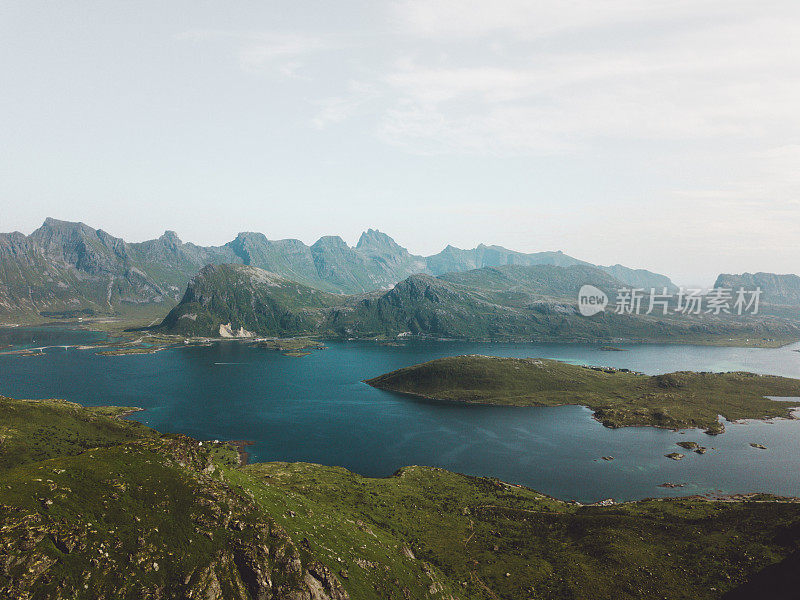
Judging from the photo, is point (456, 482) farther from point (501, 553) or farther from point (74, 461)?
point (74, 461)

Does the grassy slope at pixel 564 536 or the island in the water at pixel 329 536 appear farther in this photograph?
the grassy slope at pixel 564 536

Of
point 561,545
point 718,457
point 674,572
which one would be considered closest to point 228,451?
point 561,545

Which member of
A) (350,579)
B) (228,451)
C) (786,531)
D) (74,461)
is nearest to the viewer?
(74,461)

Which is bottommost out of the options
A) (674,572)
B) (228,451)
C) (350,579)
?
(228,451)

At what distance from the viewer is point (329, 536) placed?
3184 inches

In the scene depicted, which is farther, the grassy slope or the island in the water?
the grassy slope

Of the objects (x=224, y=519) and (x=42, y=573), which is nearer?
(x=42, y=573)

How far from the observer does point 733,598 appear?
254ft

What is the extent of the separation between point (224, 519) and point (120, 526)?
14.3m

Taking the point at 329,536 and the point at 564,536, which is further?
the point at 564,536

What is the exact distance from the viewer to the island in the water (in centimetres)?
5269

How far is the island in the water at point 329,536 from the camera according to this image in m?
52.7

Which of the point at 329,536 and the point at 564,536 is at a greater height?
the point at 329,536

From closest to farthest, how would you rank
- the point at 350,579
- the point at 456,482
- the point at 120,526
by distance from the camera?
the point at 120,526
the point at 350,579
the point at 456,482
